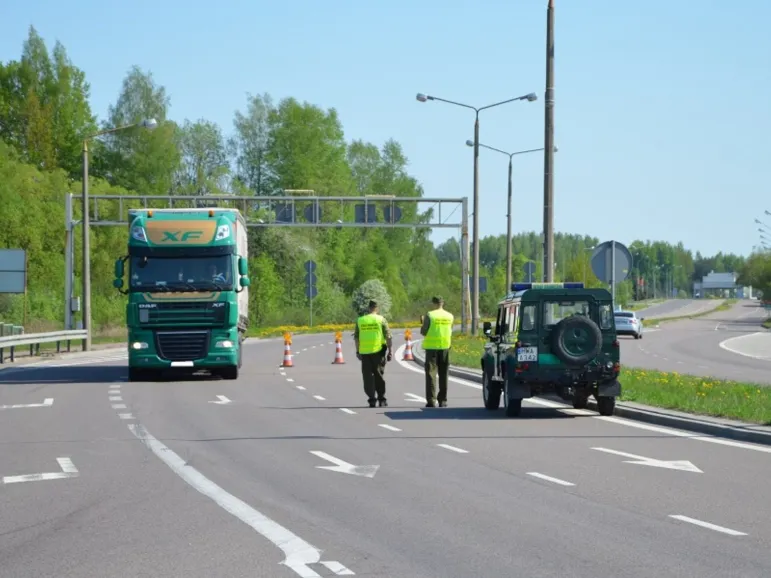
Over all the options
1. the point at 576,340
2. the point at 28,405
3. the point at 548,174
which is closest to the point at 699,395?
the point at 576,340

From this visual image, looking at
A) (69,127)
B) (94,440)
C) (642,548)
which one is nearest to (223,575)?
(642,548)

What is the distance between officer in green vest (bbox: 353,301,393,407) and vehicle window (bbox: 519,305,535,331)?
288 cm

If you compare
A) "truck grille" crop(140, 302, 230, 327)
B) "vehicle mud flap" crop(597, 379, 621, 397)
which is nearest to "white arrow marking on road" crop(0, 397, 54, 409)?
"truck grille" crop(140, 302, 230, 327)

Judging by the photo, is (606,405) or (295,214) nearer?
(606,405)

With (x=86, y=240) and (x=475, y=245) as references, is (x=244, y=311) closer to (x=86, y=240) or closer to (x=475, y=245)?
(x=86, y=240)

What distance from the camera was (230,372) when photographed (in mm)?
31203

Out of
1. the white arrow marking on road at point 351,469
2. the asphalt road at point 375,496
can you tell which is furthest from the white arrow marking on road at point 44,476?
the white arrow marking on road at point 351,469

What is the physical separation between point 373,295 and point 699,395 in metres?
85.3

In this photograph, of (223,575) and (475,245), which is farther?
(475,245)

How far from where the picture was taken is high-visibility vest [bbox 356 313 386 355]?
22.3 metres

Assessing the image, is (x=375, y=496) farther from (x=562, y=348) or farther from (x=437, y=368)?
(x=437, y=368)

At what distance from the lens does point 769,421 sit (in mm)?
17188

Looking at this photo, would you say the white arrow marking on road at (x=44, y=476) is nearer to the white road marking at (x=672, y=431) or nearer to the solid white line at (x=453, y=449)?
the solid white line at (x=453, y=449)

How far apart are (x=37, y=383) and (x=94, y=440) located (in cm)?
1449
